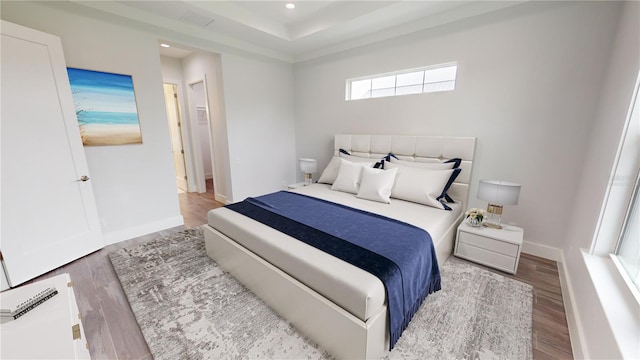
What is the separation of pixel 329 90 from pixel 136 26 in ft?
8.74

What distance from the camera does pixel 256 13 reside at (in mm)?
3139

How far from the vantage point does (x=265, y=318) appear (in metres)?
1.77

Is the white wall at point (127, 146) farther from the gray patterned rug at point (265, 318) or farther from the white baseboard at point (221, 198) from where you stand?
the white baseboard at point (221, 198)

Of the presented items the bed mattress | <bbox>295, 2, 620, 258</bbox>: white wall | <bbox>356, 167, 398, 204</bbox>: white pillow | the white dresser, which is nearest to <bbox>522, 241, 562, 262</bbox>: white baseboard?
<bbox>295, 2, 620, 258</bbox>: white wall

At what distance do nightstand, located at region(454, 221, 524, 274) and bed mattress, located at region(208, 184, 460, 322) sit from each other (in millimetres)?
240

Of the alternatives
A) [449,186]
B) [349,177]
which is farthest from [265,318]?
[449,186]

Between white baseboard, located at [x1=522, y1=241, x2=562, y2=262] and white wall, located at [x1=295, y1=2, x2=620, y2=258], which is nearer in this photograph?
white wall, located at [x1=295, y1=2, x2=620, y2=258]

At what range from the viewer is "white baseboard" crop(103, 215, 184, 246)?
2.91 m

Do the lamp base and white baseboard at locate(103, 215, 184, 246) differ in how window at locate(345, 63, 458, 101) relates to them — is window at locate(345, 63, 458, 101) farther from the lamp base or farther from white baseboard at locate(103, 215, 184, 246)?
white baseboard at locate(103, 215, 184, 246)

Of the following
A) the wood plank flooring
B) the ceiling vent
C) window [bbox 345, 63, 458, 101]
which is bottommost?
the wood plank flooring

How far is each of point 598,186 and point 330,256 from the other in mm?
2101

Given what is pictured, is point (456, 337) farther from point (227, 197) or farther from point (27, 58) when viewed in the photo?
point (27, 58)

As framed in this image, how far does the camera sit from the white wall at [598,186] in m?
1.29

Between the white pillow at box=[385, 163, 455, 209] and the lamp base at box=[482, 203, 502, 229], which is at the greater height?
the white pillow at box=[385, 163, 455, 209]
